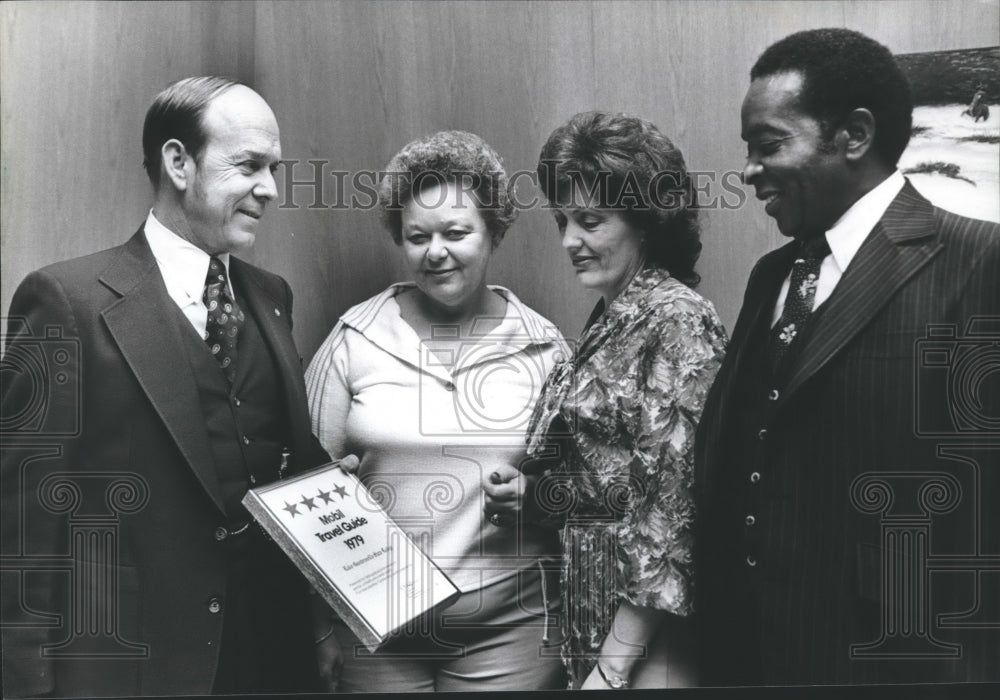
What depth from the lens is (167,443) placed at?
9.38ft

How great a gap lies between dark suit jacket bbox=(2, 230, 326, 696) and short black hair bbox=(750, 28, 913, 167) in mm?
1727

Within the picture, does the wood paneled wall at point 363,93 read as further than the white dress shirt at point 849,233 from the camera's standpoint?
Yes

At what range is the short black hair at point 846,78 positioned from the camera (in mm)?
2885

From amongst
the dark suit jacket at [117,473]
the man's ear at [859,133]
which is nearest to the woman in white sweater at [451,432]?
the dark suit jacket at [117,473]

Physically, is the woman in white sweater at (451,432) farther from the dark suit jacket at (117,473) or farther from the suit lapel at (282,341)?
the dark suit jacket at (117,473)

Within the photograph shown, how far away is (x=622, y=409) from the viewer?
2791mm

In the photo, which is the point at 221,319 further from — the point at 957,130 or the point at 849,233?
the point at 957,130

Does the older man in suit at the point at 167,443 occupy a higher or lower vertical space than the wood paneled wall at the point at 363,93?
lower

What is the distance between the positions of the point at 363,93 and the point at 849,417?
181 centimetres

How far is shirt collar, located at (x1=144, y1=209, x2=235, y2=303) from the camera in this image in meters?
2.92

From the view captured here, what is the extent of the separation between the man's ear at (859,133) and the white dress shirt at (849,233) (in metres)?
0.12

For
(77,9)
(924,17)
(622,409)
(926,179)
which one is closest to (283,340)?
(622,409)

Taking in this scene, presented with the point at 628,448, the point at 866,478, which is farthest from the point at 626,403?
the point at 866,478

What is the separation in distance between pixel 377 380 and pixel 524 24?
1.25 meters
